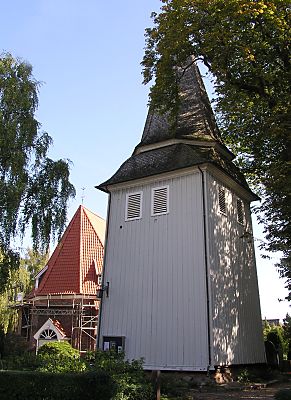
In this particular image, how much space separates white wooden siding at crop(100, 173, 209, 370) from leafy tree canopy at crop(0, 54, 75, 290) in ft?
13.3

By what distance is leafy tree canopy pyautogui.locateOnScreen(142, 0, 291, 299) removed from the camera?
49.9 ft

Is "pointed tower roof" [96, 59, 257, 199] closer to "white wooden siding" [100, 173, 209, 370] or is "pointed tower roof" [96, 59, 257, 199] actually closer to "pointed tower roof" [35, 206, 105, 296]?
"white wooden siding" [100, 173, 209, 370]

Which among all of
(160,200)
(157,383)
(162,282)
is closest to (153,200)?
(160,200)

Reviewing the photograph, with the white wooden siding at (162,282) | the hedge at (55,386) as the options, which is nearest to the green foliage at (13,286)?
the white wooden siding at (162,282)

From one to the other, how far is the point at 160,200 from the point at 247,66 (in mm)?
6454

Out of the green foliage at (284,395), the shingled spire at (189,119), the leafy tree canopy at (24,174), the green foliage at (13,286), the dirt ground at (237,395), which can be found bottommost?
the dirt ground at (237,395)

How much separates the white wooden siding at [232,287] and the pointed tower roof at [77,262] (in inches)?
407

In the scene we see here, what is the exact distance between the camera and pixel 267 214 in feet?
55.5

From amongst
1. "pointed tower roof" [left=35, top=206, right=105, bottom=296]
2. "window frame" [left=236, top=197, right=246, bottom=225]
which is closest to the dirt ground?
"window frame" [left=236, top=197, right=246, bottom=225]

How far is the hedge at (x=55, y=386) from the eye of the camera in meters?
8.30

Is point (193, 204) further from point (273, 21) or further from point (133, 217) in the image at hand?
point (273, 21)

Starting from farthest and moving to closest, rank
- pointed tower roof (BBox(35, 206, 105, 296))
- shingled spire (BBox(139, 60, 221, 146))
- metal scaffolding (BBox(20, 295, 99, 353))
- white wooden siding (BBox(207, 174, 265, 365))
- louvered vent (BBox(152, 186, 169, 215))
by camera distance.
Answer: pointed tower roof (BBox(35, 206, 105, 296)) < metal scaffolding (BBox(20, 295, 99, 353)) < shingled spire (BBox(139, 60, 221, 146)) < louvered vent (BBox(152, 186, 169, 215)) < white wooden siding (BBox(207, 174, 265, 365))

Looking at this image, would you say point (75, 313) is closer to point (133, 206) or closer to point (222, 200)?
point (133, 206)

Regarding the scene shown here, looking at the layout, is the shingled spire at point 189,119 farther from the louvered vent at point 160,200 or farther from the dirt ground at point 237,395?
the dirt ground at point 237,395
